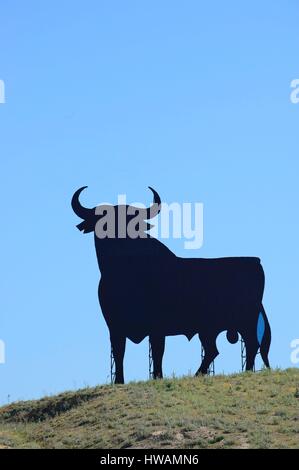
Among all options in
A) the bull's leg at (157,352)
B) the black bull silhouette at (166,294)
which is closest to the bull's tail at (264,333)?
the black bull silhouette at (166,294)

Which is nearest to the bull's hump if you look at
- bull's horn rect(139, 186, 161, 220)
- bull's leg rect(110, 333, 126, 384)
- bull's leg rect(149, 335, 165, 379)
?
bull's horn rect(139, 186, 161, 220)

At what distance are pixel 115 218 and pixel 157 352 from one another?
3528mm

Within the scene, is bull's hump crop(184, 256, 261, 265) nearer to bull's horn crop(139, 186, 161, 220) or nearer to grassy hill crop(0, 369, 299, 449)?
bull's horn crop(139, 186, 161, 220)

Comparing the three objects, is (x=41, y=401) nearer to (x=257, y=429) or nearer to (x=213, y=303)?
(x=213, y=303)

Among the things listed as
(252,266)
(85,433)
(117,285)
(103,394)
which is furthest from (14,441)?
(252,266)

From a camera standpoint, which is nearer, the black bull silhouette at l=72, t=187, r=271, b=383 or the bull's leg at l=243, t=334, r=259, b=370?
the black bull silhouette at l=72, t=187, r=271, b=383

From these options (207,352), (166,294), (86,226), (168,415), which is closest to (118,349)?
(166,294)

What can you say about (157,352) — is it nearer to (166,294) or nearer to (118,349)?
(118,349)

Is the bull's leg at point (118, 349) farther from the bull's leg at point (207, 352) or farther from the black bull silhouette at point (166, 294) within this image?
the bull's leg at point (207, 352)

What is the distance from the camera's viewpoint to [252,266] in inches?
1281

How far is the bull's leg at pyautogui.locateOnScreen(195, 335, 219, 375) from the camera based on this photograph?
31938mm

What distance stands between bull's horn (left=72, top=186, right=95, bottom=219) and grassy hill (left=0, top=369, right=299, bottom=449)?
14.3 ft

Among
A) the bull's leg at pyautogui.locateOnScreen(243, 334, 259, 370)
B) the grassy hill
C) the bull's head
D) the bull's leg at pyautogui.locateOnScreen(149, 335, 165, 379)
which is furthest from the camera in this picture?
the bull's leg at pyautogui.locateOnScreen(243, 334, 259, 370)
